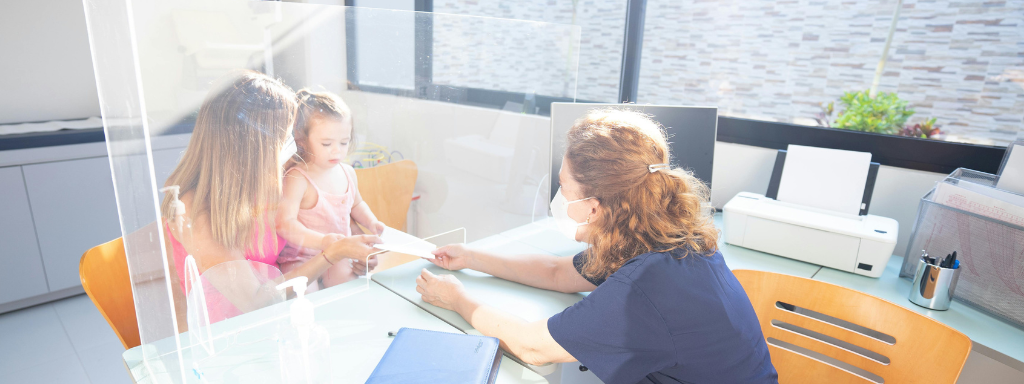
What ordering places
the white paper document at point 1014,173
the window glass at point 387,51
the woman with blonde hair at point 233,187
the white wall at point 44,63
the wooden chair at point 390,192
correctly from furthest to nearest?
the white wall at point 44,63 → the white paper document at point 1014,173 → the wooden chair at point 390,192 → the window glass at point 387,51 → the woman with blonde hair at point 233,187

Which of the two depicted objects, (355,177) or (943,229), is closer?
(355,177)

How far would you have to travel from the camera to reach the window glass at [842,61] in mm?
1530

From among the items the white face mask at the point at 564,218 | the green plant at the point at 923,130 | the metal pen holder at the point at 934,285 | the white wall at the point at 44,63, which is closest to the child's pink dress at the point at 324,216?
the white face mask at the point at 564,218

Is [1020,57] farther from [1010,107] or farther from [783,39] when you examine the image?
[783,39]

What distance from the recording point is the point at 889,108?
1.70m

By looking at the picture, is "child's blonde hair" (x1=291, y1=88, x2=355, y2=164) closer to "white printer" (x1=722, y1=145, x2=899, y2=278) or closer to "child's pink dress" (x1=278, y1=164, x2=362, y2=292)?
"child's pink dress" (x1=278, y1=164, x2=362, y2=292)

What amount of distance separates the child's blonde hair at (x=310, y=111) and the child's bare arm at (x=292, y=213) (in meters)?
0.05

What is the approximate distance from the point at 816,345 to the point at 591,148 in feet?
2.49

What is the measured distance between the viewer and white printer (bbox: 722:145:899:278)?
142cm

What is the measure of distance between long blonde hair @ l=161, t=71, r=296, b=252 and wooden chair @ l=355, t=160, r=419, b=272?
242mm

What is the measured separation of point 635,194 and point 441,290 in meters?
0.47

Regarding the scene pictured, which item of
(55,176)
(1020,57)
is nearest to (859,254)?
(1020,57)

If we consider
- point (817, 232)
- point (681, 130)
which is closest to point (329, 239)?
point (681, 130)

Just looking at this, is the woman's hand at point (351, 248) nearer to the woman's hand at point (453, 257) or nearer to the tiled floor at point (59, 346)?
the woman's hand at point (453, 257)
